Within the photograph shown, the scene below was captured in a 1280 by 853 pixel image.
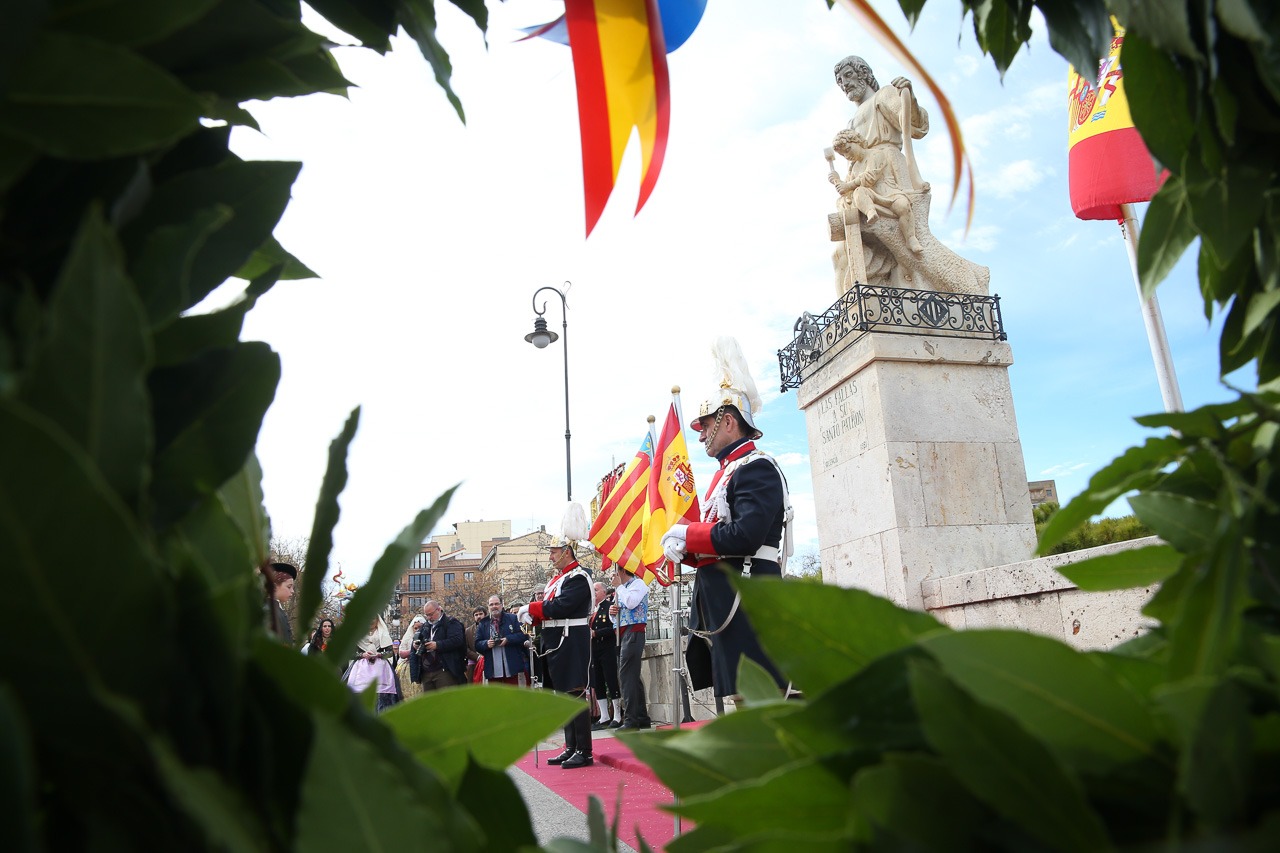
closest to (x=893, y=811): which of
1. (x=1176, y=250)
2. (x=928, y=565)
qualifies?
(x=1176, y=250)

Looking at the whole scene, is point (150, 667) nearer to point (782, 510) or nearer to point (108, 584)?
point (108, 584)

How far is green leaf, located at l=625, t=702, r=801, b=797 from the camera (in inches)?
17.3

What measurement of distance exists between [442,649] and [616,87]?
→ 1330 cm

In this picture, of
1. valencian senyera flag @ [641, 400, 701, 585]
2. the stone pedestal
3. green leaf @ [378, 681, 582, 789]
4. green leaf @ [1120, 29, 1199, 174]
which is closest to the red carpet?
valencian senyera flag @ [641, 400, 701, 585]

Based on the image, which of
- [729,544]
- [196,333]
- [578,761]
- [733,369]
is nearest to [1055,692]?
[196,333]

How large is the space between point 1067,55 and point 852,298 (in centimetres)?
851

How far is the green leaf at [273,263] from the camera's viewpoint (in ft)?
2.11

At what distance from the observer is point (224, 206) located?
414 mm

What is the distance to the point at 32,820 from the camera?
0.26 m

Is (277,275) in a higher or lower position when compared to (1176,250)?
lower

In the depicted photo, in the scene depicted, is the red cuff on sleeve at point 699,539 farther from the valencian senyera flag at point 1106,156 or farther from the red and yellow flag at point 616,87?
the valencian senyera flag at point 1106,156

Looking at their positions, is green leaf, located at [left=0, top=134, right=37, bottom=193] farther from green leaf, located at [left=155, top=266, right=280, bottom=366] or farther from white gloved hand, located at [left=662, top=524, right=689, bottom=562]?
white gloved hand, located at [left=662, top=524, right=689, bottom=562]

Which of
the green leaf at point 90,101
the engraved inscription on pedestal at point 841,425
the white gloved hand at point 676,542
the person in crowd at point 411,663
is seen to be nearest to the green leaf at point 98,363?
the green leaf at point 90,101

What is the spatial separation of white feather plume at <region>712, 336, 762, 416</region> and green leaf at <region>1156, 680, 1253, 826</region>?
5.39 m
